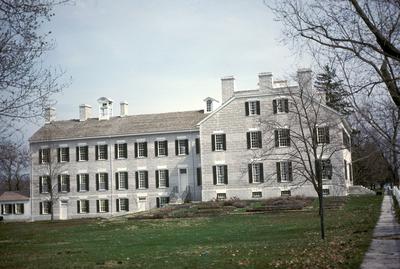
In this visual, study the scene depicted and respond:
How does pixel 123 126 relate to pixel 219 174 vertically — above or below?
above

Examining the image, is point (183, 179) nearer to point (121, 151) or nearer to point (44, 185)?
point (121, 151)

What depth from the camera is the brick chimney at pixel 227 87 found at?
4900 cm

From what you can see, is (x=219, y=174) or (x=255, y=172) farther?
(x=219, y=174)

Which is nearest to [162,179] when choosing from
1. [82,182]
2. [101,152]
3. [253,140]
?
[101,152]

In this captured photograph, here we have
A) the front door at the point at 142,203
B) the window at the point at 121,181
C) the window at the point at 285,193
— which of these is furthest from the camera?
the window at the point at 121,181

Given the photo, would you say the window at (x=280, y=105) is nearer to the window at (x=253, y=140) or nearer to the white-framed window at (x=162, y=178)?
the window at (x=253, y=140)

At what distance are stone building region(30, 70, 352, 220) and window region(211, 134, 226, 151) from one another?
0.30 feet

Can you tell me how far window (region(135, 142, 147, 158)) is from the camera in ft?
171

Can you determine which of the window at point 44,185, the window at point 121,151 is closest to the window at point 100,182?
the window at point 121,151

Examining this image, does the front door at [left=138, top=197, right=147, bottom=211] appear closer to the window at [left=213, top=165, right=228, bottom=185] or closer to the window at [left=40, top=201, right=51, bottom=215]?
the window at [left=213, top=165, right=228, bottom=185]

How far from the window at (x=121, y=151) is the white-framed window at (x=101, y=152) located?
1244 mm

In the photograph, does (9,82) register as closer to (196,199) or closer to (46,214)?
(196,199)

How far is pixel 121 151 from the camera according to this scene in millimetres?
52781

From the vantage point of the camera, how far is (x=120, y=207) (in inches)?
2053
